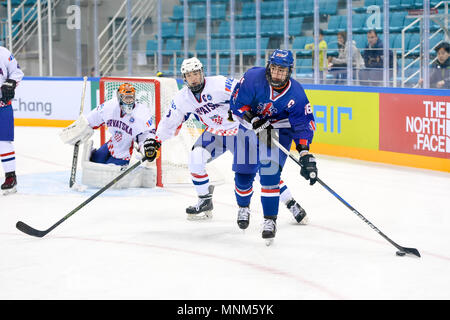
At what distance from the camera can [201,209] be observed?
197 inches

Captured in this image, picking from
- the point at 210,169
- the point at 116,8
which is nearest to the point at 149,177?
the point at 210,169

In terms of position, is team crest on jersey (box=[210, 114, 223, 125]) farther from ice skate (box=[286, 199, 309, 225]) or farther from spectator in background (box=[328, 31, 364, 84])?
spectator in background (box=[328, 31, 364, 84])

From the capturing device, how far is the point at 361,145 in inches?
311

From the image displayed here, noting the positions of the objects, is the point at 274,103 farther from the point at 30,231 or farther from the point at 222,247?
the point at 30,231

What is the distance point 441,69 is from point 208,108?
10.4 feet

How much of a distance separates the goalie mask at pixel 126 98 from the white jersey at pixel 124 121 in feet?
0.21

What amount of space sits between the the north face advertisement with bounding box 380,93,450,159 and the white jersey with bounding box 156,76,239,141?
266 centimetres

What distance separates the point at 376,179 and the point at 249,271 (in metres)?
3.26

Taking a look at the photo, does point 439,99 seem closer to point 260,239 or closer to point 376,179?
point 376,179

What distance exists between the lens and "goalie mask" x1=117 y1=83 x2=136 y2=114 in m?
5.90

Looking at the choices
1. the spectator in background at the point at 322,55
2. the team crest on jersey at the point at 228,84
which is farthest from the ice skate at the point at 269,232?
the spectator in background at the point at 322,55

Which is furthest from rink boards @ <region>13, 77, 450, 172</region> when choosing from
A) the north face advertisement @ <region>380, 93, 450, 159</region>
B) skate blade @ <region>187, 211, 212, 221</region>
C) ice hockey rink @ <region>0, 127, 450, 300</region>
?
skate blade @ <region>187, 211, 212, 221</region>

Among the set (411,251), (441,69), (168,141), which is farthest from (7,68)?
(441,69)
